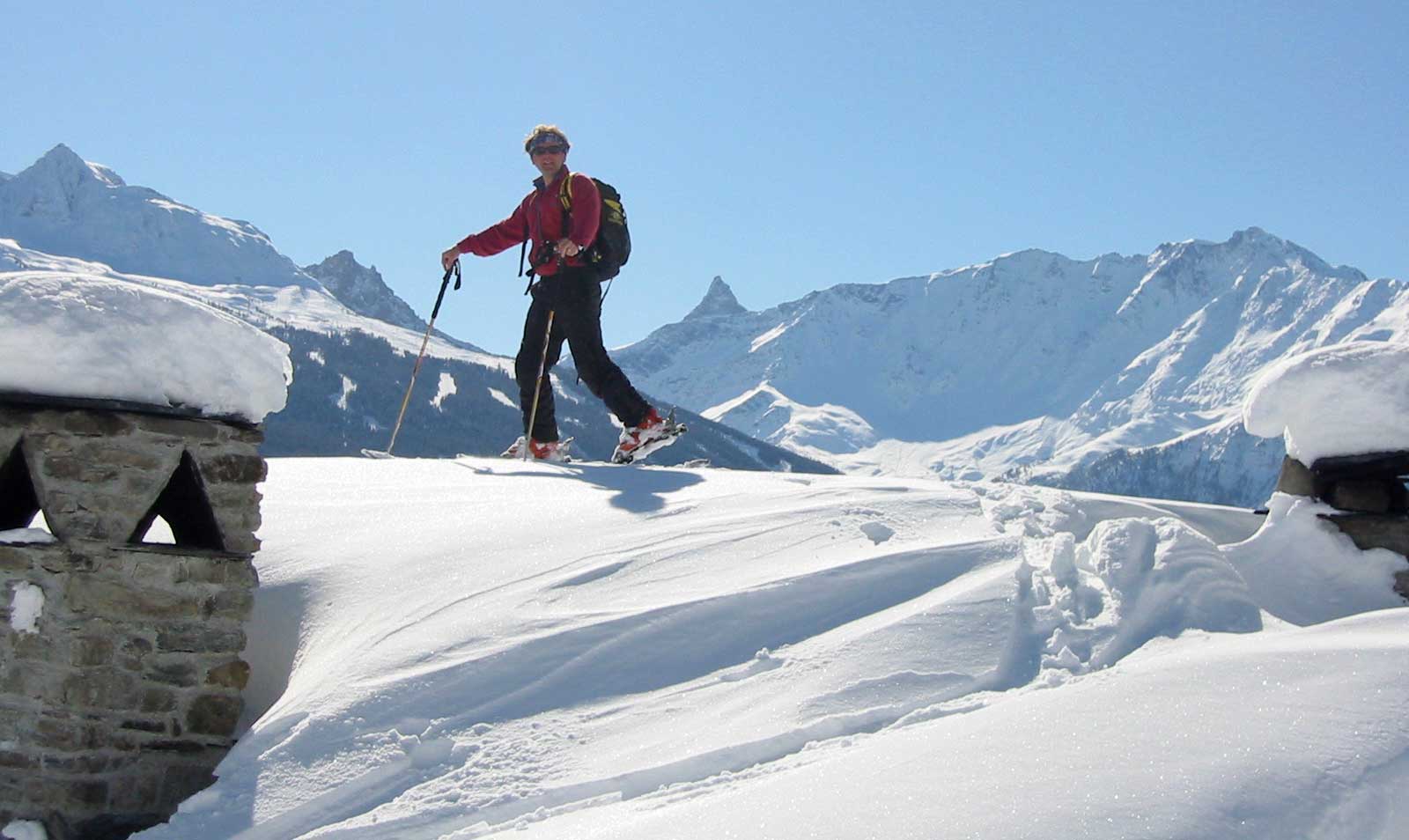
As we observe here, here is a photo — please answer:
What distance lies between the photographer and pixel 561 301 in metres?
8.79

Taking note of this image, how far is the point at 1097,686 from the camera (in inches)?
163

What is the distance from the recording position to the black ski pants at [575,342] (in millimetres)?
8781

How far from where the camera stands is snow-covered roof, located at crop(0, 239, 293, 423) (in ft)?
15.8

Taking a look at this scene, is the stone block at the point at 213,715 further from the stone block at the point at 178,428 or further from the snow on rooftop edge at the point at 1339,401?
the snow on rooftop edge at the point at 1339,401

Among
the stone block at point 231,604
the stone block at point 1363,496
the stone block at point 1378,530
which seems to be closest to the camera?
the stone block at point 231,604

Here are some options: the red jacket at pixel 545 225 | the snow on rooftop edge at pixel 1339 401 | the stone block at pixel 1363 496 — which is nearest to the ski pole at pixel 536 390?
the red jacket at pixel 545 225

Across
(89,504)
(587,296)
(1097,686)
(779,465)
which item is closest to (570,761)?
(1097,686)

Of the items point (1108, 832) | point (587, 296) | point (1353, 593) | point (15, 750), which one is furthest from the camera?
point (587, 296)

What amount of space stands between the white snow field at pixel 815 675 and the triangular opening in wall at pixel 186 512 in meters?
0.39

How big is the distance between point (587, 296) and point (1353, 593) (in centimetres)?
518

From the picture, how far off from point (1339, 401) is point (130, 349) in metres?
5.32

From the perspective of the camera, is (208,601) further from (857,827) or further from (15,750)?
(857,827)

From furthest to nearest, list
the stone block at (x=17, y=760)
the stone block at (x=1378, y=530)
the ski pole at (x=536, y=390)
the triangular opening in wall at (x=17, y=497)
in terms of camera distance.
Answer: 1. the ski pole at (x=536, y=390)
2. the stone block at (x=1378, y=530)
3. the triangular opening in wall at (x=17, y=497)
4. the stone block at (x=17, y=760)

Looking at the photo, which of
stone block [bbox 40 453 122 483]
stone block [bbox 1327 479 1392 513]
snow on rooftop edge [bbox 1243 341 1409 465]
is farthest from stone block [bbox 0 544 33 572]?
stone block [bbox 1327 479 1392 513]
